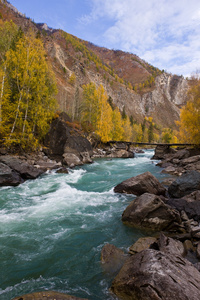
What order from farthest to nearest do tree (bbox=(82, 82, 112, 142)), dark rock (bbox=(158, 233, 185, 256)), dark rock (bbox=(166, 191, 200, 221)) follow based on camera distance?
Result: tree (bbox=(82, 82, 112, 142))
dark rock (bbox=(166, 191, 200, 221))
dark rock (bbox=(158, 233, 185, 256))

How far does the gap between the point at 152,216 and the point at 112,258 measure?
112 inches

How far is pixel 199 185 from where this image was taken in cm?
1070

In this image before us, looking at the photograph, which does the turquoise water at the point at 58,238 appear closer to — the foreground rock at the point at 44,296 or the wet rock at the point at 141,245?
the wet rock at the point at 141,245

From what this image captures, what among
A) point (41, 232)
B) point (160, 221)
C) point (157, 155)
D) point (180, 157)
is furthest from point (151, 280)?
point (157, 155)

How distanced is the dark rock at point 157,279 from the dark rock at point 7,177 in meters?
11.4

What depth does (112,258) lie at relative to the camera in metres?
5.23

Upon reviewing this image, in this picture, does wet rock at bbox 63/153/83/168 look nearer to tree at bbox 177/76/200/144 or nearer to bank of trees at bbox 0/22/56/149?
bank of trees at bbox 0/22/56/149

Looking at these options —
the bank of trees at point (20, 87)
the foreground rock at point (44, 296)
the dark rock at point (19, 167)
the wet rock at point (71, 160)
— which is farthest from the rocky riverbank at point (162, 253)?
the bank of trees at point (20, 87)

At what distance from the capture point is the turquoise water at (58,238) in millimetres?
4449

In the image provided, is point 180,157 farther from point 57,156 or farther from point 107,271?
point 107,271

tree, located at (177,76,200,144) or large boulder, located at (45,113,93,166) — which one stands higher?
tree, located at (177,76,200,144)

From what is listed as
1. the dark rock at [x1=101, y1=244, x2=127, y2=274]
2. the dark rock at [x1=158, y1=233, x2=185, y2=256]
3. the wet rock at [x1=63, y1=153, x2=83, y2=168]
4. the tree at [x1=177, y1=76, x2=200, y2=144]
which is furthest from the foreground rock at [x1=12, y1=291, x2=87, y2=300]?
the tree at [x1=177, y1=76, x2=200, y2=144]

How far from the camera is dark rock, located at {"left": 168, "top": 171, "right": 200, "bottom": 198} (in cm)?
1055

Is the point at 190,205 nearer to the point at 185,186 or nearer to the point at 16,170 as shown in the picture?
the point at 185,186
